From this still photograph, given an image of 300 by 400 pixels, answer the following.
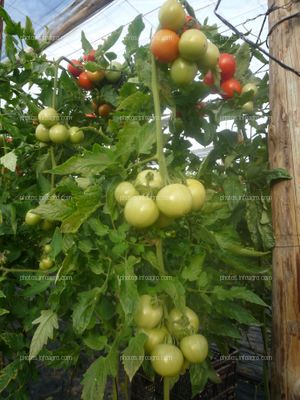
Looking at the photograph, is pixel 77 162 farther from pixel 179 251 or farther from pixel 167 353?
pixel 167 353

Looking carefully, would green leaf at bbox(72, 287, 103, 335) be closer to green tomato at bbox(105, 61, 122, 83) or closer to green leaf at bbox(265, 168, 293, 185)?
green leaf at bbox(265, 168, 293, 185)

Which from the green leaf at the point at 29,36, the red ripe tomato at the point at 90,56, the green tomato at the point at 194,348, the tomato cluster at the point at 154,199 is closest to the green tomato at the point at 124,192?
the tomato cluster at the point at 154,199

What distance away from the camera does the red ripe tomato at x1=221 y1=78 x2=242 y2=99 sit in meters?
1.02

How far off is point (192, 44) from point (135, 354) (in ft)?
2.24

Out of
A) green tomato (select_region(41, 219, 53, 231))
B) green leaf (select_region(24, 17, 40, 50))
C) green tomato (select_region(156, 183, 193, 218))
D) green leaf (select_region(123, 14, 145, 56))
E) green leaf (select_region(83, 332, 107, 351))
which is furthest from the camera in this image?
green leaf (select_region(24, 17, 40, 50))

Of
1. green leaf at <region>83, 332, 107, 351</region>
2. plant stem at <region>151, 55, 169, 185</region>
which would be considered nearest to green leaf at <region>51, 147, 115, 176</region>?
plant stem at <region>151, 55, 169, 185</region>

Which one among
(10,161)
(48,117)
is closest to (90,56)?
(48,117)

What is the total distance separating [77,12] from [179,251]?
252 centimetres

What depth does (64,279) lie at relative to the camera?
3.15 ft

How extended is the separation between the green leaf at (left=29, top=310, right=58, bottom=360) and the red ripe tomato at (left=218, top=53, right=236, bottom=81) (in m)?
0.86

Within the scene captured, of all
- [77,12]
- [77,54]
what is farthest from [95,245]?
[77,54]

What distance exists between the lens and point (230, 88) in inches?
40.3

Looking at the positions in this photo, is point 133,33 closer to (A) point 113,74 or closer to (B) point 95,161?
(A) point 113,74

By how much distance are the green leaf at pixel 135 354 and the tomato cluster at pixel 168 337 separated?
34 mm
